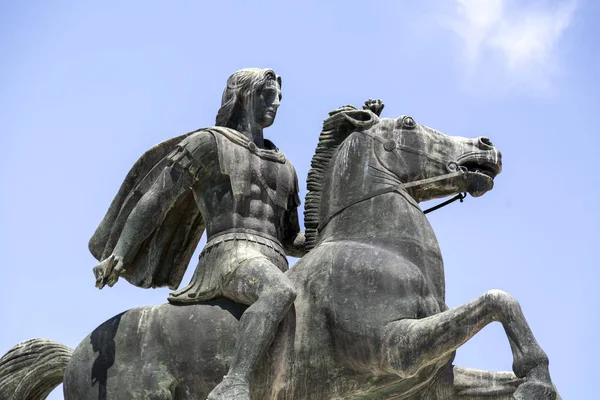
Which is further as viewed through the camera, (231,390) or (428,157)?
(428,157)

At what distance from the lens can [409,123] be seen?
11.6m

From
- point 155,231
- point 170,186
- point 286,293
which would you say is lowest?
point 286,293

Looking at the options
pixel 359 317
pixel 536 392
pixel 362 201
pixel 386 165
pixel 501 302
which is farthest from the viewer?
pixel 386 165

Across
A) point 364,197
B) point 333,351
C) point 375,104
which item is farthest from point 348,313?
point 375,104

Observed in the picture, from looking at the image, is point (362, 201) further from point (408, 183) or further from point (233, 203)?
point (233, 203)

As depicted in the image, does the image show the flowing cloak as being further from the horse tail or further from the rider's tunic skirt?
the horse tail

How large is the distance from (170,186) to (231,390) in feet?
7.50

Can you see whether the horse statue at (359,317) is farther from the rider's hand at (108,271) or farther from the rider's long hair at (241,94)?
the rider's long hair at (241,94)

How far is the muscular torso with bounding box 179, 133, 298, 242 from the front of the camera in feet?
37.8

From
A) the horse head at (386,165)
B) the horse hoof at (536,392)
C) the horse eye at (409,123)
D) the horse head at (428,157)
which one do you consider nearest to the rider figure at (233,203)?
the horse head at (386,165)

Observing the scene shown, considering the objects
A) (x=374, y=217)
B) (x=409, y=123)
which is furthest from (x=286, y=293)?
(x=409, y=123)

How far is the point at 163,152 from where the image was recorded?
12258 millimetres

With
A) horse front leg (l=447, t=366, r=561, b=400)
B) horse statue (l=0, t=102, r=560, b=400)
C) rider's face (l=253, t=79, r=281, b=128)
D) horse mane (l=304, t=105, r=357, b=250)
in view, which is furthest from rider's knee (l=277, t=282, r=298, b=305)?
rider's face (l=253, t=79, r=281, b=128)

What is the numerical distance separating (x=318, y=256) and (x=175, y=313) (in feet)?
4.34
